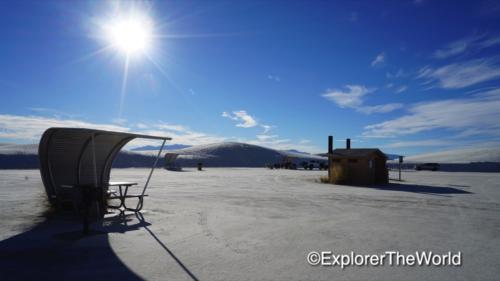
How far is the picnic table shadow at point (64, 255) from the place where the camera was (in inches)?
209

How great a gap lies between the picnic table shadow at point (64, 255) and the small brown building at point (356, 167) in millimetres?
22444

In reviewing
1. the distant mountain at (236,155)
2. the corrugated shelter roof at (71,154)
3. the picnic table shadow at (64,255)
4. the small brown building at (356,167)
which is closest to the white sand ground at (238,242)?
the picnic table shadow at (64,255)

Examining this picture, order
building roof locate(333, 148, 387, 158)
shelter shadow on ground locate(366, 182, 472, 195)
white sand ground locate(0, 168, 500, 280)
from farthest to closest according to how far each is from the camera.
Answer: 1. building roof locate(333, 148, 387, 158)
2. shelter shadow on ground locate(366, 182, 472, 195)
3. white sand ground locate(0, 168, 500, 280)

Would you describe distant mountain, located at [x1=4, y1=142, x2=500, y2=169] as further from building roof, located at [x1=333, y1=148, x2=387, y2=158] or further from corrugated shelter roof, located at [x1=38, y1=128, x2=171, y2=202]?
corrugated shelter roof, located at [x1=38, y1=128, x2=171, y2=202]

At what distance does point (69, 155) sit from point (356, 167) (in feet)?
75.5

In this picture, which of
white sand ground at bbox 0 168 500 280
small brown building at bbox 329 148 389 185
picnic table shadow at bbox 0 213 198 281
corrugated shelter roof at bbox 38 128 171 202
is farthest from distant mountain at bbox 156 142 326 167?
picnic table shadow at bbox 0 213 198 281

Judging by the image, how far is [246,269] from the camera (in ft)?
18.5

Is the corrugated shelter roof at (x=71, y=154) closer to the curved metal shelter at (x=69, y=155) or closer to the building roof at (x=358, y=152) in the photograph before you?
the curved metal shelter at (x=69, y=155)

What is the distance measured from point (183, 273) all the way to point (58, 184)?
8781 mm

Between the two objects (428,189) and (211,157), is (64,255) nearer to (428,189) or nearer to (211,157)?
(428,189)

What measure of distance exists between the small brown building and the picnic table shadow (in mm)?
22444

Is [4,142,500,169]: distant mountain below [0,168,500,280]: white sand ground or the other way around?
the other way around

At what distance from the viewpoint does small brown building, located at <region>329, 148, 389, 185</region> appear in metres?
28.4

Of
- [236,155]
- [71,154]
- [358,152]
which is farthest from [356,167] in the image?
[236,155]
